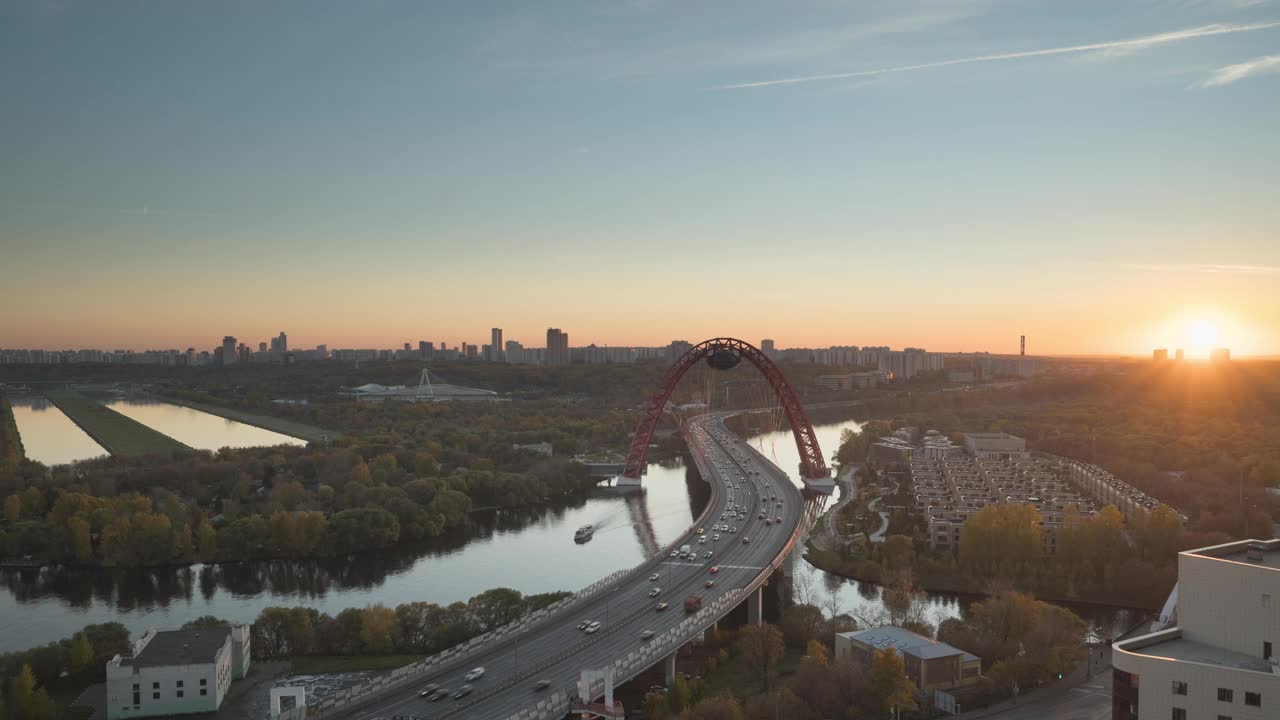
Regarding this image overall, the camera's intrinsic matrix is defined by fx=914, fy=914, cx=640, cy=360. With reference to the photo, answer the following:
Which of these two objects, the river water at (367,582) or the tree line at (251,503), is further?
the tree line at (251,503)

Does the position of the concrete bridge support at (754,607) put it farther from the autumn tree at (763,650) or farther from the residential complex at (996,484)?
the residential complex at (996,484)

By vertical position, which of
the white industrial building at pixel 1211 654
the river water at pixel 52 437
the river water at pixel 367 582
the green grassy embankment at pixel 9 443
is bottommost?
the river water at pixel 367 582

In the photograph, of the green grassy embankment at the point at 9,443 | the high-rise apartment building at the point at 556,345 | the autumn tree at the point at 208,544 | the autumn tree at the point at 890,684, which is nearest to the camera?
the autumn tree at the point at 890,684

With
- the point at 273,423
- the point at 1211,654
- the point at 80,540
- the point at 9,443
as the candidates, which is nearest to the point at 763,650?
the point at 1211,654

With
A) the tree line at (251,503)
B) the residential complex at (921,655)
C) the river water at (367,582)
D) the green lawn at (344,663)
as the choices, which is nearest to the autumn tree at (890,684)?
the residential complex at (921,655)

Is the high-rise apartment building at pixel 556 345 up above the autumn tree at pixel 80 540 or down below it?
above

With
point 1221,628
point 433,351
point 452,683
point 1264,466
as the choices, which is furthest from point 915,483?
point 433,351
